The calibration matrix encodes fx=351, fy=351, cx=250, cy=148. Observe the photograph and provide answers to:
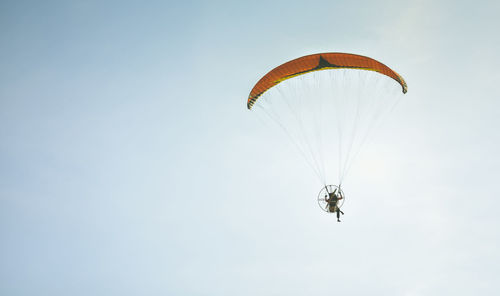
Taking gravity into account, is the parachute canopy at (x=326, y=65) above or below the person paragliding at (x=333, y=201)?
above

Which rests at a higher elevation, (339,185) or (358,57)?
(358,57)

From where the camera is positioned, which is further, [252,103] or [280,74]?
[252,103]

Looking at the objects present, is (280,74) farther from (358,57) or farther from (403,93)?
(403,93)

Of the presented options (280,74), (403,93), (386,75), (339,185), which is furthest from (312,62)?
(339,185)

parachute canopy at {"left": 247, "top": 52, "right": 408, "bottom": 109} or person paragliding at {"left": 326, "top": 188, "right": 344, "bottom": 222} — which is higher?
parachute canopy at {"left": 247, "top": 52, "right": 408, "bottom": 109}

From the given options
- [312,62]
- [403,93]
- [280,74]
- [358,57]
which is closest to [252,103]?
[280,74]

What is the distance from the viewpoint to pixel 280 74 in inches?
842

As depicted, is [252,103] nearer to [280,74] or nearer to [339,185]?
[280,74]

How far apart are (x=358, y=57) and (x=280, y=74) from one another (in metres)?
4.63

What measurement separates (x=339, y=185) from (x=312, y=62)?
7626mm

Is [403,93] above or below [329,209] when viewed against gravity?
above

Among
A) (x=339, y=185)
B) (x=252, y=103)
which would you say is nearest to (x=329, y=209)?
(x=339, y=185)

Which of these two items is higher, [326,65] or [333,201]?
[326,65]

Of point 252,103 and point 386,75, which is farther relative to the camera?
point 252,103
